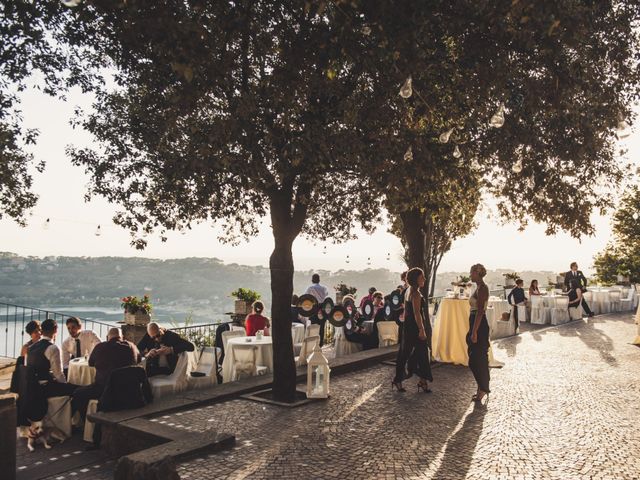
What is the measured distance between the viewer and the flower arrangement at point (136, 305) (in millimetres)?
15238

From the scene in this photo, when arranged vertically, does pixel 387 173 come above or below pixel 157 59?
below

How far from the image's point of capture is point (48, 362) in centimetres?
768

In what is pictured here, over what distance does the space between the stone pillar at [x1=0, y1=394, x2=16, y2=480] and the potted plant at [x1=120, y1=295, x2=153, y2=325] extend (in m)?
9.83

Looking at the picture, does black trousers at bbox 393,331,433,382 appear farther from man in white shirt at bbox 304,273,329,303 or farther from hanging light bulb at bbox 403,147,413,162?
man in white shirt at bbox 304,273,329,303

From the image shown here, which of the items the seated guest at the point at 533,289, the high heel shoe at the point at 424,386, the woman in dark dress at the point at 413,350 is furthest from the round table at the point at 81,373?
the seated guest at the point at 533,289

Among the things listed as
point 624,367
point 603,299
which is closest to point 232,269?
point 603,299

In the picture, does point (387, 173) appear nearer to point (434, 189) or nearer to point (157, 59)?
point (434, 189)

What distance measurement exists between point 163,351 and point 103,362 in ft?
4.35

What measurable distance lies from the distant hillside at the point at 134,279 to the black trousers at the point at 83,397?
41.0 meters

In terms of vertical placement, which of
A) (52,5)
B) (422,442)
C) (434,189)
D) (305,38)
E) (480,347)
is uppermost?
(52,5)

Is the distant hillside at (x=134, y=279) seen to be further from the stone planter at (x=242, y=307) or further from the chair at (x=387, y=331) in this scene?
the chair at (x=387, y=331)

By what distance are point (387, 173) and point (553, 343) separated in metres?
9.30

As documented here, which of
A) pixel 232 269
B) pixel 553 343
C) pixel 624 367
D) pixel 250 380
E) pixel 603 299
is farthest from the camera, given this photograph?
pixel 232 269

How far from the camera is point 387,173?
299 inches
